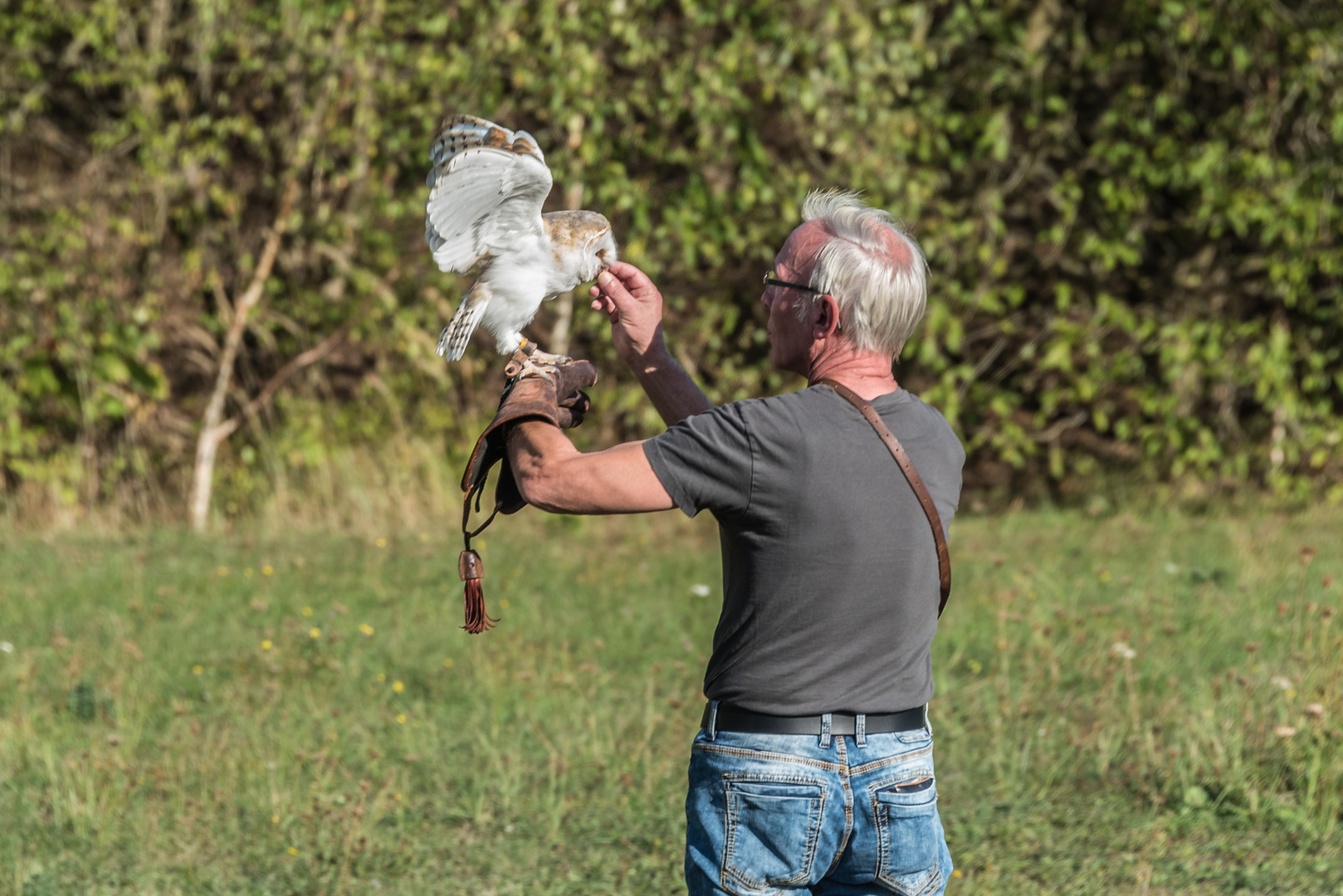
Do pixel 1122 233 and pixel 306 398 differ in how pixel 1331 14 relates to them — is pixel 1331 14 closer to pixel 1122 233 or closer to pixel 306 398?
pixel 1122 233

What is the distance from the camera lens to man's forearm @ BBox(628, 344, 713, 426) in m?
2.42

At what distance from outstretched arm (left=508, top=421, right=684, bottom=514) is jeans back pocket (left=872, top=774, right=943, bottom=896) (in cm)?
55

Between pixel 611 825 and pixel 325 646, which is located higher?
pixel 325 646

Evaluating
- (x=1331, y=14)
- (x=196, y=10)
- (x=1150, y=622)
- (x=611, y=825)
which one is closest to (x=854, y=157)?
(x=1331, y=14)

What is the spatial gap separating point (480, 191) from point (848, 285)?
4.05 feet

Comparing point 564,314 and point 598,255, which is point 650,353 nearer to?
point 598,255

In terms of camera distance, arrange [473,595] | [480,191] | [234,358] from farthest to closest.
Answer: [234,358] < [480,191] < [473,595]

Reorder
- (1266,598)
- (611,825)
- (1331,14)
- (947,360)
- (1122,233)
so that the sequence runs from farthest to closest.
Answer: (947,360), (1122,233), (1331,14), (1266,598), (611,825)

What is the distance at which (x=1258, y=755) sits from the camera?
388 centimetres

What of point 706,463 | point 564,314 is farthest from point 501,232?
point 564,314

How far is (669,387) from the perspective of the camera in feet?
7.93

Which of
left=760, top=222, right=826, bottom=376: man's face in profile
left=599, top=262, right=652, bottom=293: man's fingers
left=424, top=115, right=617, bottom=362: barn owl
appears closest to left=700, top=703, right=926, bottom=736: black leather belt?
left=760, top=222, right=826, bottom=376: man's face in profile

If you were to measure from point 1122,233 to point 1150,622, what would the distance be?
2834mm

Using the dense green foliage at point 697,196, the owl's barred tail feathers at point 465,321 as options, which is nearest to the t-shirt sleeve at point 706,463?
the owl's barred tail feathers at point 465,321
